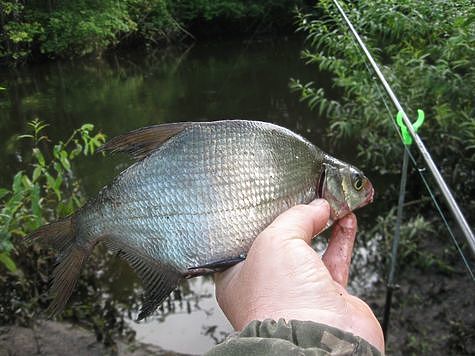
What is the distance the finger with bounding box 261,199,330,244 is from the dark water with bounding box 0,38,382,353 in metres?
3.01

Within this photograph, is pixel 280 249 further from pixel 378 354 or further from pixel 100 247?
pixel 100 247

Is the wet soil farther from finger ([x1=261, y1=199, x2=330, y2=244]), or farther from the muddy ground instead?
finger ([x1=261, y1=199, x2=330, y2=244])

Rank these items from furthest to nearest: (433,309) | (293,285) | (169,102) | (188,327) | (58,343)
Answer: (169,102)
(188,327)
(433,309)
(58,343)
(293,285)

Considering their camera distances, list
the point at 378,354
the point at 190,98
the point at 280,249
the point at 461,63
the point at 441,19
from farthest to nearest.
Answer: the point at 190,98 < the point at 441,19 < the point at 461,63 < the point at 280,249 < the point at 378,354

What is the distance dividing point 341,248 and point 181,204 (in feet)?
2.19

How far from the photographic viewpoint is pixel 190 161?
1.70 m

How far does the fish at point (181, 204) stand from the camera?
167 cm

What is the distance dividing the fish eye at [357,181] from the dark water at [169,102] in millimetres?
3014

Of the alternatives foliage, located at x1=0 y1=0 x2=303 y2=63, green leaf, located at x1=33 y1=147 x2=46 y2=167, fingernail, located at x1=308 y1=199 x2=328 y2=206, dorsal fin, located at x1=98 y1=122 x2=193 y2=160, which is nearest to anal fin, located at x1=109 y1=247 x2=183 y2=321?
dorsal fin, located at x1=98 y1=122 x2=193 y2=160

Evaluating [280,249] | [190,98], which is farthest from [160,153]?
[190,98]

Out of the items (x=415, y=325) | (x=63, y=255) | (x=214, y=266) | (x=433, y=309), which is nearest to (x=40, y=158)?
(x=63, y=255)

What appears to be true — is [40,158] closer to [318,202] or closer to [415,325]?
[318,202]

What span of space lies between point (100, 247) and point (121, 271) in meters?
0.33

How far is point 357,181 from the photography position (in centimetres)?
182
